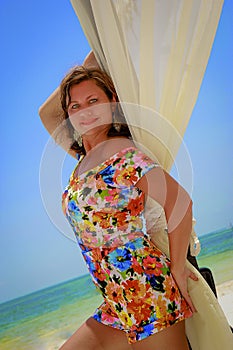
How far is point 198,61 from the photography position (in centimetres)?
194

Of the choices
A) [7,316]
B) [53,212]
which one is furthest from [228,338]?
[7,316]

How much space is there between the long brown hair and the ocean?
8.75 metres

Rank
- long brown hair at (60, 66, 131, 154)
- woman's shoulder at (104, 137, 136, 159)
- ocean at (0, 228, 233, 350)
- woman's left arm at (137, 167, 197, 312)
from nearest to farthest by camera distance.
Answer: woman's left arm at (137, 167, 197, 312) < woman's shoulder at (104, 137, 136, 159) < long brown hair at (60, 66, 131, 154) < ocean at (0, 228, 233, 350)

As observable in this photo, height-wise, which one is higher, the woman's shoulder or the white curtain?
the white curtain

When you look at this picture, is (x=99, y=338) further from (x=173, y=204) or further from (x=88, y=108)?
(x=88, y=108)

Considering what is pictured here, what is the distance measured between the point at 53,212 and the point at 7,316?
1091 cm

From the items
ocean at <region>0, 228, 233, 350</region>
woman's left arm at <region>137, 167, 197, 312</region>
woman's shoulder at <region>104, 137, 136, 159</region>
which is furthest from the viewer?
ocean at <region>0, 228, 233, 350</region>

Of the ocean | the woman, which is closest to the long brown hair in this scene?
the woman

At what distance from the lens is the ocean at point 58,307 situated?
10.8 m

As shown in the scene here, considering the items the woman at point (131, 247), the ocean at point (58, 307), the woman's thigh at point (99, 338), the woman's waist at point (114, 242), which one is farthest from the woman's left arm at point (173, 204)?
the ocean at point (58, 307)

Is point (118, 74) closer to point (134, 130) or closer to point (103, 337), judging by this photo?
point (134, 130)

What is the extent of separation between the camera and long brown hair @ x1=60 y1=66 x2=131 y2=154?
6.02 feet

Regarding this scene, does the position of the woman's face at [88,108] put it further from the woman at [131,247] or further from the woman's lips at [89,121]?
the woman at [131,247]

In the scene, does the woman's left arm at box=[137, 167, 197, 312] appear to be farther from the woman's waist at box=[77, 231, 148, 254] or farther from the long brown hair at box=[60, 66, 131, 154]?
the long brown hair at box=[60, 66, 131, 154]
